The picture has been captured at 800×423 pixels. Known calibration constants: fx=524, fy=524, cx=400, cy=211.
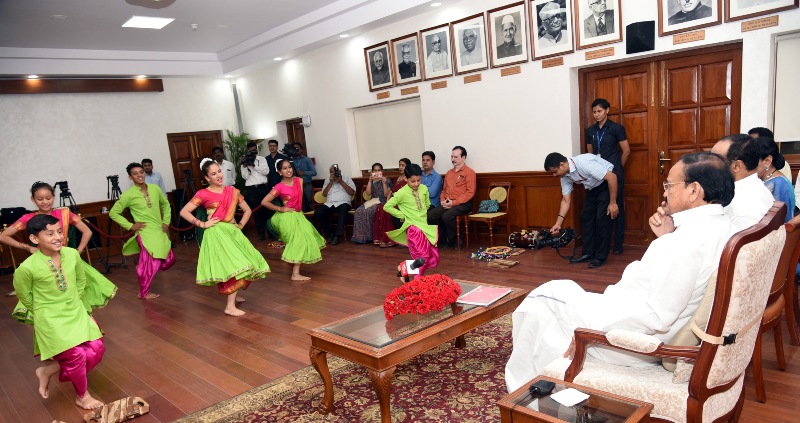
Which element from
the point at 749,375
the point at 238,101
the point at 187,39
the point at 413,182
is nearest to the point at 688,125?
the point at 413,182

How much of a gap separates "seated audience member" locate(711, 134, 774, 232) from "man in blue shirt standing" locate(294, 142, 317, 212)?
6936 millimetres

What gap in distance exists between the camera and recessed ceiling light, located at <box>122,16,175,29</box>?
7.63 metres

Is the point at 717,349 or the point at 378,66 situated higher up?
the point at 378,66

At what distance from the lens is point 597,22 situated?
5750mm

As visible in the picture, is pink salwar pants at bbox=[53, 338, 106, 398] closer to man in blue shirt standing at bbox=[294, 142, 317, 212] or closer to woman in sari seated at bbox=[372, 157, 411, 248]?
woman in sari seated at bbox=[372, 157, 411, 248]

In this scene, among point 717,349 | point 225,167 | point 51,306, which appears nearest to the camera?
point 717,349

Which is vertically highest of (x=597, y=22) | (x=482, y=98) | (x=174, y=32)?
(x=174, y=32)

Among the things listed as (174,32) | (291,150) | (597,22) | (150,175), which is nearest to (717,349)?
(597,22)

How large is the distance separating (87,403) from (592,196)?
489 cm

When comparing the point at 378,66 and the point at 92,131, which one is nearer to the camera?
the point at 378,66

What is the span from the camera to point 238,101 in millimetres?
11398

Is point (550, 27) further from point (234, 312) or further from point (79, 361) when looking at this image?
point (79, 361)

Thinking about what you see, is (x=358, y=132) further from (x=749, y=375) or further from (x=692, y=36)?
(x=749, y=375)

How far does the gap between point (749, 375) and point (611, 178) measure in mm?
2731
